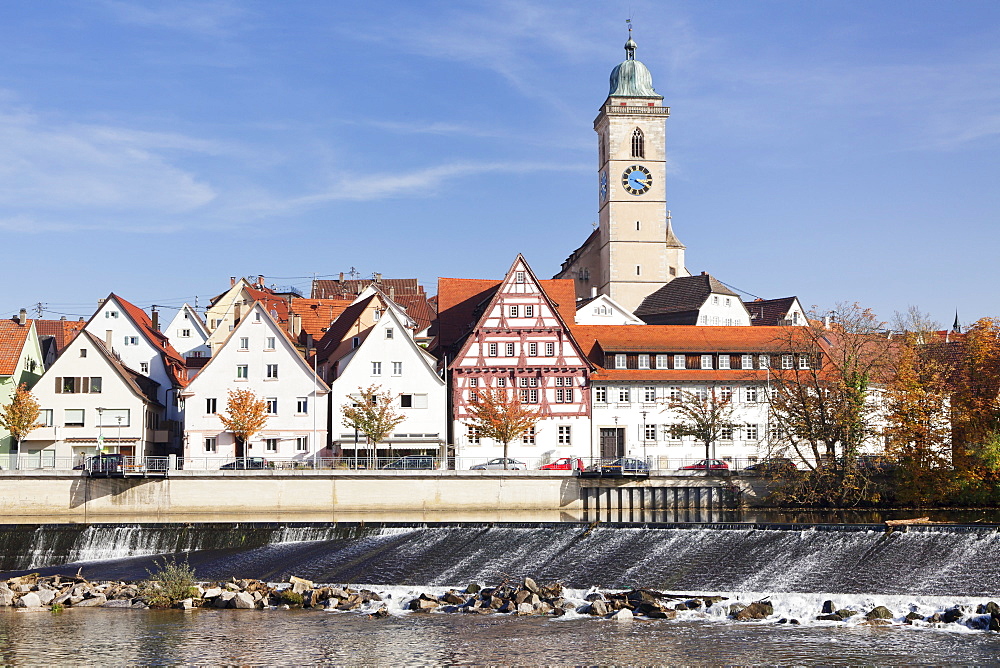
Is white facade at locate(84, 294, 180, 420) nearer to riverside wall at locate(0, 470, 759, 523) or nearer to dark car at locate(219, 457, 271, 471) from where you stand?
dark car at locate(219, 457, 271, 471)

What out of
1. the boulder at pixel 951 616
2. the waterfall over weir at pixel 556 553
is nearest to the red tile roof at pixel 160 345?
the waterfall over weir at pixel 556 553

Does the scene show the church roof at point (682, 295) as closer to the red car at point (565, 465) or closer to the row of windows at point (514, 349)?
the row of windows at point (514, 349)

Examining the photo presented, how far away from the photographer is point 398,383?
71.9 metres

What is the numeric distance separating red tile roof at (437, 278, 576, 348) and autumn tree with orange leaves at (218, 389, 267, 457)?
17.0 metres

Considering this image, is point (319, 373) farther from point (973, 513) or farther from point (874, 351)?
point (973, 513)

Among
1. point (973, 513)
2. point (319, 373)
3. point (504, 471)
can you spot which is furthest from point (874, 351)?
point (319, 373)

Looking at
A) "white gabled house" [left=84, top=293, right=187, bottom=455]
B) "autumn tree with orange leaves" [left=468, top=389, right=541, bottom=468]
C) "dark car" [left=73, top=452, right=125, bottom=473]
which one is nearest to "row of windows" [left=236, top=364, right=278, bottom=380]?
"dark car" [left=73, top=452, right=125, bottom=473]

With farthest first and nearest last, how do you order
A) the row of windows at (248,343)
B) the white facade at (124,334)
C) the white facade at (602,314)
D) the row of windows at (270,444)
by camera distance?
the white facade at (602,314), the white facade at (124,334), the row of windows at (248,343), the row of windows at (270,444)

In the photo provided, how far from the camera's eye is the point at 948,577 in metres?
35.3

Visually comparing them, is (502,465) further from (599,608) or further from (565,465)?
(599,608)

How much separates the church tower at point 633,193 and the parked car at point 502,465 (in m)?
46.5

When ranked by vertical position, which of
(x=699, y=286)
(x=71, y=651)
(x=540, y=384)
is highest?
(x=699, y=286)

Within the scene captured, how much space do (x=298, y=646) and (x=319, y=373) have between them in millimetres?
49634

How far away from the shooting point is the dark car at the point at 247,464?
207ft
